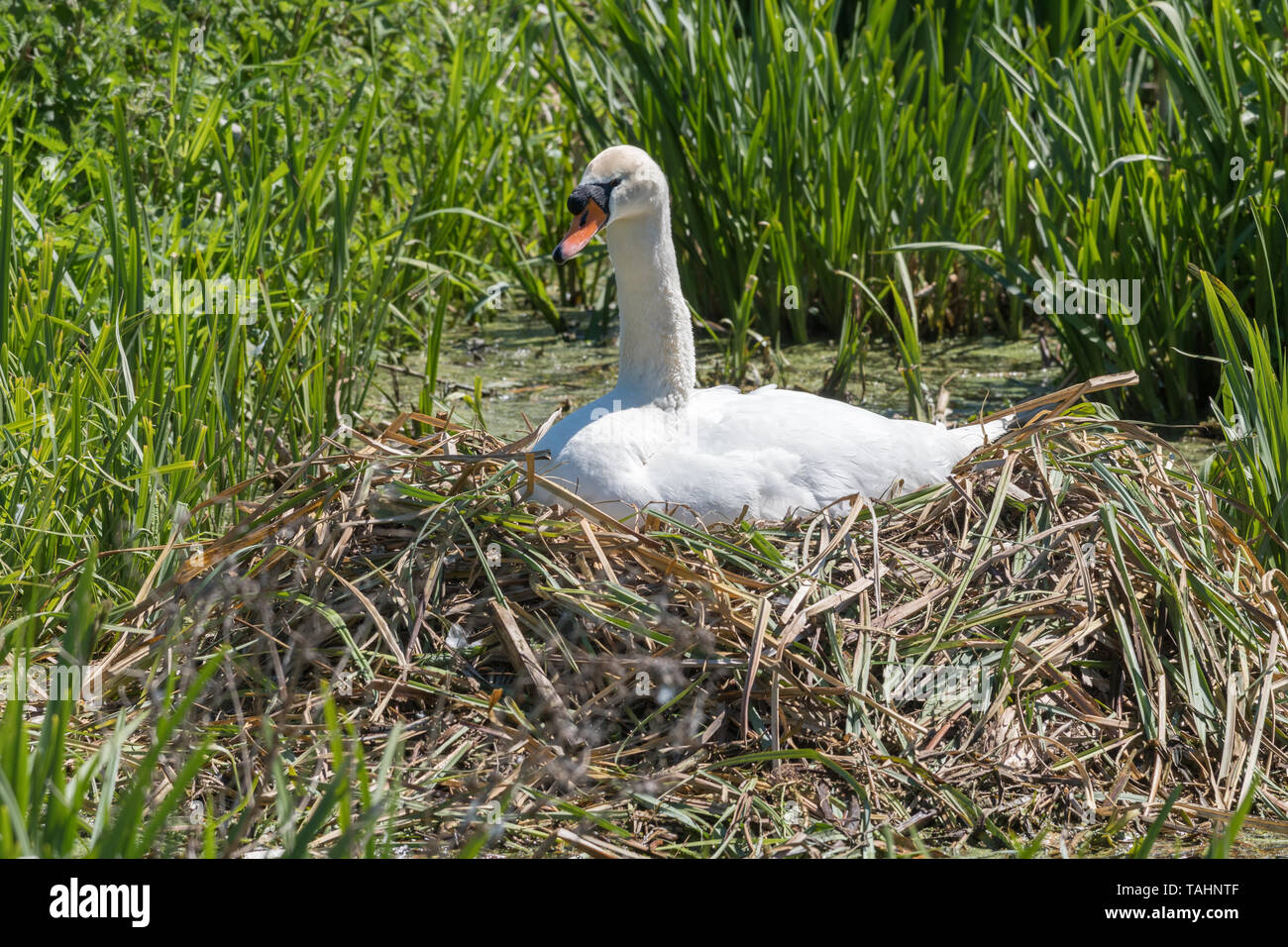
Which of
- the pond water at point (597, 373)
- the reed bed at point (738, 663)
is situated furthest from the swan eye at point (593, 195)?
the pond water at point (597, 373)

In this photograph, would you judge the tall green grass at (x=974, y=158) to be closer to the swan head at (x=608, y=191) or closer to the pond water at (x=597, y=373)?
the pond water at (x=597, y=373)

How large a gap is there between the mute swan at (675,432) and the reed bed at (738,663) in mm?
90

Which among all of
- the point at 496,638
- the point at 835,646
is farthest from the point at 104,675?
the point at 835,646

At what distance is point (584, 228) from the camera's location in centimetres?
297

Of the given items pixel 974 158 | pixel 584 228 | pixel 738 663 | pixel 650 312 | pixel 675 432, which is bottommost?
pixel 738 663

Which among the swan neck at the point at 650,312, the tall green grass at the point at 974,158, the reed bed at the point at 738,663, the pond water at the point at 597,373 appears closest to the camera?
the reed bed at the point at 738,663

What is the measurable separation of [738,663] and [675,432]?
30.6 inches

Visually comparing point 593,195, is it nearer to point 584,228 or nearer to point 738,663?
point 584,228

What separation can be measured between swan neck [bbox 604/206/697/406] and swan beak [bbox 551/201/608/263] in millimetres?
135

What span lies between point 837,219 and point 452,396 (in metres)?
1.47

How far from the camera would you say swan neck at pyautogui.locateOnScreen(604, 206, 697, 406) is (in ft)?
10.3

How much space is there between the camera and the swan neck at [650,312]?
3137mm

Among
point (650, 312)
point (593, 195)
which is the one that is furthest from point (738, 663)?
point (593, 195)
